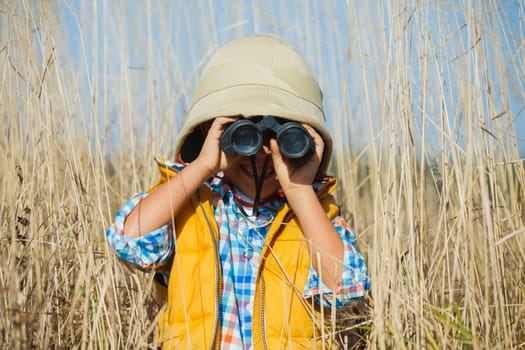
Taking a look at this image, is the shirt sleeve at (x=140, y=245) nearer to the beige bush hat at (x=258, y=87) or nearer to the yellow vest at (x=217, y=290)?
the yellow vest at (x=217, y=290)

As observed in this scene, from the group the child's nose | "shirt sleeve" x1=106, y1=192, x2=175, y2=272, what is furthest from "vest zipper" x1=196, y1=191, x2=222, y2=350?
the child's nose

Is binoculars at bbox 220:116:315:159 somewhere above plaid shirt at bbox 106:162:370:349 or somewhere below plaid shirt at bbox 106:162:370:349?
above

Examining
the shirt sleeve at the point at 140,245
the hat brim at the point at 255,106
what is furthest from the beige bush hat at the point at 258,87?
the shirt sleeve at the point at 140,245

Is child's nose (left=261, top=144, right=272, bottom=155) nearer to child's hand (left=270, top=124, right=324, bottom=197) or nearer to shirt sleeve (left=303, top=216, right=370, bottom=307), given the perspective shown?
child's hand (left=270, top=124, right=324, bottom=197)

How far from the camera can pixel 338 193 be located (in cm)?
235

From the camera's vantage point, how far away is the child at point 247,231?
1.44m

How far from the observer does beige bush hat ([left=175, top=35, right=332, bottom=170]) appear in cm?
148

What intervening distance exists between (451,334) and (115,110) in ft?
4.62

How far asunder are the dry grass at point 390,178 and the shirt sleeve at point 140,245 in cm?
5

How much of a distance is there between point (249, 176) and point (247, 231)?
149 millimetres

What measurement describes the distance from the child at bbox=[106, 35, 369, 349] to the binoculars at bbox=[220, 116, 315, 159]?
1cm

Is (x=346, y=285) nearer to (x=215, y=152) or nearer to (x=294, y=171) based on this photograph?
(x=294, y=171)

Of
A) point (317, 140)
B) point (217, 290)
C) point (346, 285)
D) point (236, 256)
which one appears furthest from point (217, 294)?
point (317, 140)

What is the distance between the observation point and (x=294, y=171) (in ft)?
4.94
